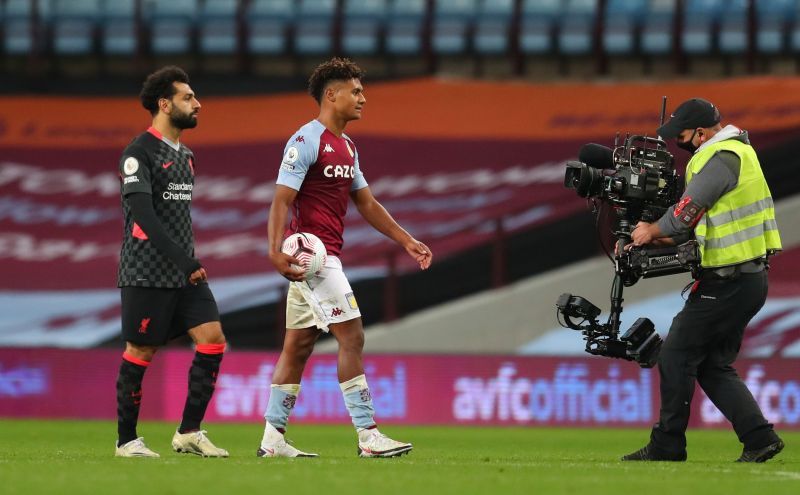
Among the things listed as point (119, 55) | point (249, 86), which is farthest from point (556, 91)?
point (119, 55)

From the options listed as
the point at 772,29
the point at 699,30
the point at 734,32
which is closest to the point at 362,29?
the point at 699,30

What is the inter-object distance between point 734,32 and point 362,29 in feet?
18.0

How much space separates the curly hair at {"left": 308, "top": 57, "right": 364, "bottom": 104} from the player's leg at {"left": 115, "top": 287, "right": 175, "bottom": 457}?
137 cm

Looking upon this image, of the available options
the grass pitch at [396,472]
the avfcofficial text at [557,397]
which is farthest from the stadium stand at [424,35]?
the grass pitch at [396,472]

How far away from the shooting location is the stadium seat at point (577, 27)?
21.2 metres

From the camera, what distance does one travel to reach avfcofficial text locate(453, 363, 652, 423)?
1394 centimetres

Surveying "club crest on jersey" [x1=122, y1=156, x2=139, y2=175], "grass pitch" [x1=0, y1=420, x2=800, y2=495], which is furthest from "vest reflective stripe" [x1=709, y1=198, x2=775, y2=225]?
"club crest on jersey" [x1=122, y1=156, x2=139, y2=175]

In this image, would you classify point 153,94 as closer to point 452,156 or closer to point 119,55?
point 452,156

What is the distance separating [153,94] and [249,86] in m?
13.7

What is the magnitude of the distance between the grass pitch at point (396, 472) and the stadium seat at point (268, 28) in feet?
40.0

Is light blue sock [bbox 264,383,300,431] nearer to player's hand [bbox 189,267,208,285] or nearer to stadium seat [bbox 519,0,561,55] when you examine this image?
player's hand [bbox 189,267,208,285]

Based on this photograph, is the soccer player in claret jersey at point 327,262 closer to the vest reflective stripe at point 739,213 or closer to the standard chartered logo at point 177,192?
the standard chartered logo at point 177,192

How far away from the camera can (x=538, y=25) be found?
843 inches

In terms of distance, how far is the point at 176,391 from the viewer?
1457 cm
